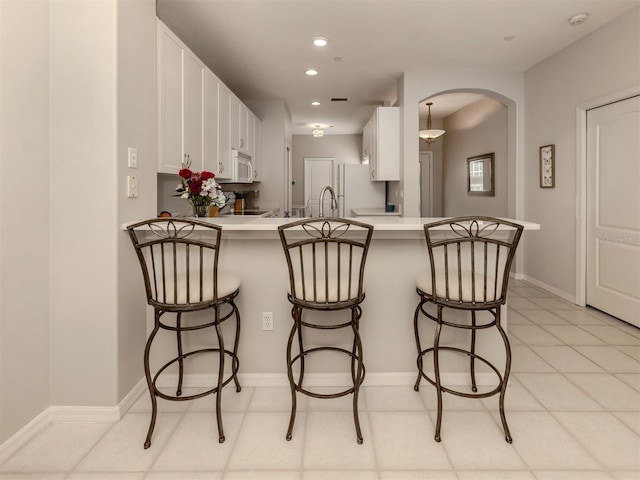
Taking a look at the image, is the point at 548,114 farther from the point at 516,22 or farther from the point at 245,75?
the point at 245,75

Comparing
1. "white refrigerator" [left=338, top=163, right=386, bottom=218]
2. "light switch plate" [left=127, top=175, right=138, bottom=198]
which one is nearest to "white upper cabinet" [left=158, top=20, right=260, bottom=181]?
"light switch plate" [left=127, top=175, right=138, bottom=198]

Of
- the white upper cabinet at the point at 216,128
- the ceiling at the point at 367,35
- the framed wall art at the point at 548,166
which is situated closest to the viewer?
the ceiling at the point at 367,35

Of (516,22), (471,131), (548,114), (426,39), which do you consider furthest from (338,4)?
(471,131)

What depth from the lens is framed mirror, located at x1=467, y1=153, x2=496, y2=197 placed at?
5766mm

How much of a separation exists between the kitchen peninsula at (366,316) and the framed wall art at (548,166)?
9.52 feet

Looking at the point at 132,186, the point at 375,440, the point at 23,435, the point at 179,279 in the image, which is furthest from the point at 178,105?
the point at 375,440

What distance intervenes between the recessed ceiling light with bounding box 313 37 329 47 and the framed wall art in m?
2.77

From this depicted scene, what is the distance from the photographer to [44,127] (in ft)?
5.94

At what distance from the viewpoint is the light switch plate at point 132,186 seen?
1998 mm

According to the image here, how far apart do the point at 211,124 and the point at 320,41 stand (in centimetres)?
134

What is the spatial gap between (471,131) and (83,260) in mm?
6321

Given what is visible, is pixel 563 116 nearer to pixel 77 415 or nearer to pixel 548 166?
pixel 548 166

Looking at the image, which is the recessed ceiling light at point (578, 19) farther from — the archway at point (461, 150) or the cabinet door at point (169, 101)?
the cabinet door at point (169, 101)

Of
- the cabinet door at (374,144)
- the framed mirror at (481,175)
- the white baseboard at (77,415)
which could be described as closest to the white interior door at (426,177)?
the framed mirror at (481,175)
